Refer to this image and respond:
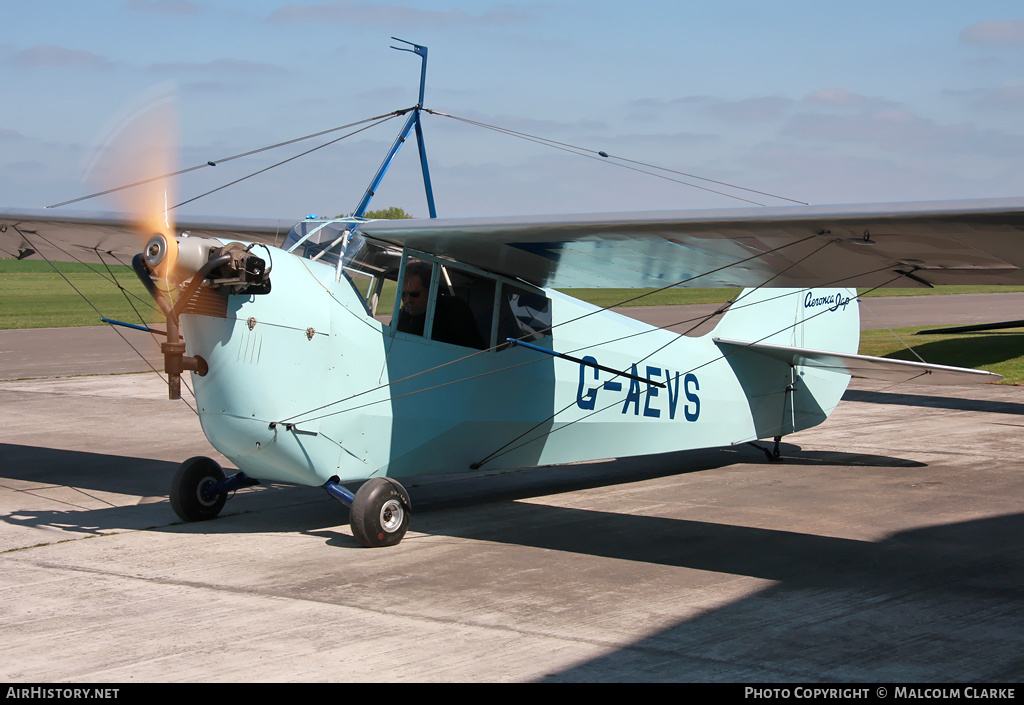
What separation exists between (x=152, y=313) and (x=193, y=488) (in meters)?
4.38

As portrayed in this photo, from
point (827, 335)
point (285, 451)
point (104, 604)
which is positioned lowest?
point (104, 604)

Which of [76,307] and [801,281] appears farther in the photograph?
[76,307]

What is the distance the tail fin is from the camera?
10.4 meters

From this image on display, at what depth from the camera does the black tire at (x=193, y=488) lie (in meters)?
8.07

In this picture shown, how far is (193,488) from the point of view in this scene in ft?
26.6

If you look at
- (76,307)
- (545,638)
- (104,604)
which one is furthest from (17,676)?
(76,307)

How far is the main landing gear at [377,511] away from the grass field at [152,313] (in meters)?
1.37

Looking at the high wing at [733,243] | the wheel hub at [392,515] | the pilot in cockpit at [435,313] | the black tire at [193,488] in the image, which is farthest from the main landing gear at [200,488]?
the high wing at [733,243]

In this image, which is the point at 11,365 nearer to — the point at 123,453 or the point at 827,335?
the point at 123,453

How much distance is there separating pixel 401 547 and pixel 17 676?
303cm

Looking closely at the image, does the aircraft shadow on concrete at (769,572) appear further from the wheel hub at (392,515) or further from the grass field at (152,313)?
the grass field at (152,313)

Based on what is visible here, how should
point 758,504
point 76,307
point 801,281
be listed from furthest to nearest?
point 76,307 → point 758,504 → point 801,281

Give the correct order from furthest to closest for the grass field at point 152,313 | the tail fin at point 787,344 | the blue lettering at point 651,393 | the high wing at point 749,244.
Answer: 1. the grass field at point 152,313
2. the tail fin at point 787,344
3. the blue lettering at point 651,393
4. the high wing at point 749,244

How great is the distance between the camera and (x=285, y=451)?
7090 millimetres
